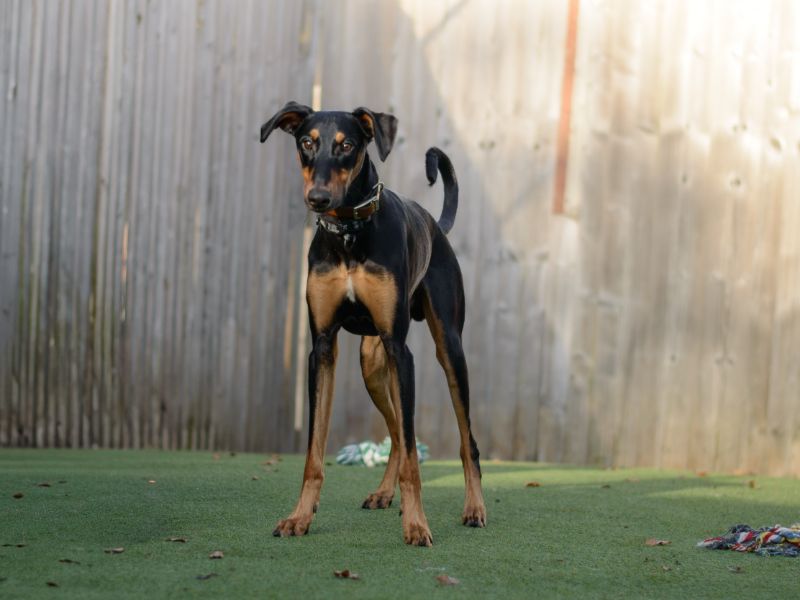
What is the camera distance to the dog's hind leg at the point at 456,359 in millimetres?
4852

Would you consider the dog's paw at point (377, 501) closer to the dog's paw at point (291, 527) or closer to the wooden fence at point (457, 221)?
the dog's paw at point (291, 527)

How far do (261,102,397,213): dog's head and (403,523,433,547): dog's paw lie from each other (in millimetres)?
1239

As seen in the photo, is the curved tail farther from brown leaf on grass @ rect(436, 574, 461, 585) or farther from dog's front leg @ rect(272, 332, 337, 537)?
brown leaf on grass @ rect(436, 574, 461, 585)

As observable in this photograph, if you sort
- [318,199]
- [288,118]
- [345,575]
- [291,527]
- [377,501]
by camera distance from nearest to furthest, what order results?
1. [345,575]
2. [318,199]
3. [291,527]
4. [288,118]
5. [377,501]

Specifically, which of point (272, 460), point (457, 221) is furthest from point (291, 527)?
point (457, 221)

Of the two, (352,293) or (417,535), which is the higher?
(352,293)

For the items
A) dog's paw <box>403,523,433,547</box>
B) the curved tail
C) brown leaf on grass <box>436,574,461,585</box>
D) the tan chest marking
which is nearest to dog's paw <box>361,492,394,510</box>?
dog's paw <box>403,523,433,547</box>

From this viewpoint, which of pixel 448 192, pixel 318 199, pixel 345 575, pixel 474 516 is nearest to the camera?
pixel 345 575

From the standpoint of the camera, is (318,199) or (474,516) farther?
(474,516)

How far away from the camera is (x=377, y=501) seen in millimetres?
5137

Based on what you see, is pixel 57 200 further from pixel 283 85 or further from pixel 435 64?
pixel 435 64

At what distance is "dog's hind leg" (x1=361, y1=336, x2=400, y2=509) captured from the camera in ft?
16.9

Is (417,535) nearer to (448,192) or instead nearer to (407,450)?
(407,450)

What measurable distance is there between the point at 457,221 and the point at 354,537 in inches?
141
